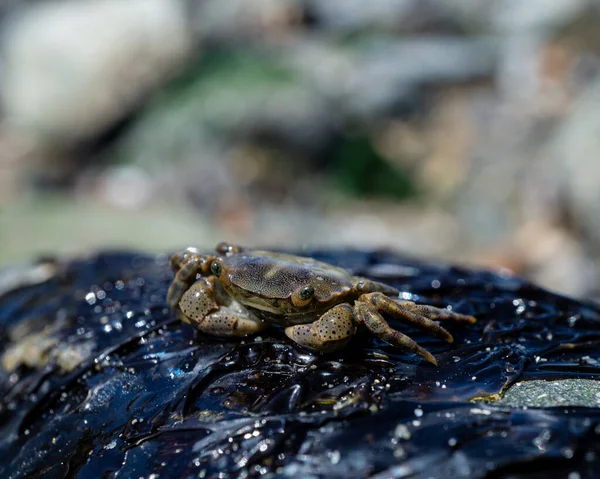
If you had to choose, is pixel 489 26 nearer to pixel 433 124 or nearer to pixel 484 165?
pixel 433 124

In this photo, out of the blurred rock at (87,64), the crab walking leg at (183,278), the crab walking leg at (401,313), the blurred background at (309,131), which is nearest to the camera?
the crab walking leg at (401,313)

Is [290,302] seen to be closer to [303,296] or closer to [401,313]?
[303,296]

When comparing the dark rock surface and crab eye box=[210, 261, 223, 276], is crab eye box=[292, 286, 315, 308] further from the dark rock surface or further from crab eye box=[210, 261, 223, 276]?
crab eye box=[210, 261, 223, 276]

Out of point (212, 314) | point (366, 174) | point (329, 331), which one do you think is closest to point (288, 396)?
point (329, 331)

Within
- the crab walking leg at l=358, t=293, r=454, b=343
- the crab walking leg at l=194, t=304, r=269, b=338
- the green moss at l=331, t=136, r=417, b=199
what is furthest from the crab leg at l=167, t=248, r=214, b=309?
the green moss at l=331, t=136, r=417, b=199

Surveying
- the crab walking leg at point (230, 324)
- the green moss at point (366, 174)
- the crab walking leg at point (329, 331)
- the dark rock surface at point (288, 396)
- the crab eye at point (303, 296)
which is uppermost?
the crab eye at point (303, 296)

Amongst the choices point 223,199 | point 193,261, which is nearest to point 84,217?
point 223,199

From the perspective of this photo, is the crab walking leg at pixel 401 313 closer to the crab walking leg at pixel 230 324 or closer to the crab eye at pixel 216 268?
the crab walking leg at pixel 230 324

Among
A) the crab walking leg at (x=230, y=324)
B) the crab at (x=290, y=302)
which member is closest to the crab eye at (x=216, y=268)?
the crab at (x=290, y=302)
